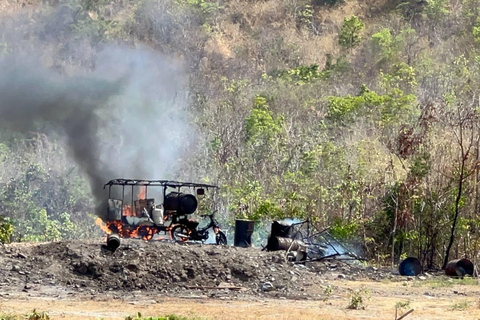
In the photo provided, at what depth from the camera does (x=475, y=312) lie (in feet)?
51.9

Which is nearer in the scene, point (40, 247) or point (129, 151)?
point (40, 247)

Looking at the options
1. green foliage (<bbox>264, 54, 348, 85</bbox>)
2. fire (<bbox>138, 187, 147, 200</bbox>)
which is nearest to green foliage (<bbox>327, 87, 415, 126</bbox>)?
green foliage (<bbox>264, 54, 348, 85</bbox>)

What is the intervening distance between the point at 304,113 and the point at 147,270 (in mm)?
29395

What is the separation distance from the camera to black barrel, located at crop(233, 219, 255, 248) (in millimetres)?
24406

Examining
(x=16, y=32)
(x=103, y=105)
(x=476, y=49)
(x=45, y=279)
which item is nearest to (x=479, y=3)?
(x=476, y=49)

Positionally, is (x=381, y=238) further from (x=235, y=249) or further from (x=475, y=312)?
(x=475, y=312)

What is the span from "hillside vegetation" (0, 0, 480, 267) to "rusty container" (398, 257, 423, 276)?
194cm

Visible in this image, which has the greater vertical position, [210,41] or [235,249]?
[210,41]

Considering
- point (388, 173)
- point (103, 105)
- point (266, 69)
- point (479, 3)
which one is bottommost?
point (388, 173)

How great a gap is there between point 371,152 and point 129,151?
8.82 meters

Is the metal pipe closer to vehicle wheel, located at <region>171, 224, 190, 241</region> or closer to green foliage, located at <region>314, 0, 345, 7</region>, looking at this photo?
vehicle wheel, located at <region>171, 224, 190, 241</region>

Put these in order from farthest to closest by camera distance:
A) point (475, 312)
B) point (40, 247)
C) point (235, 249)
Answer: point (235, 249)
point (40, 247)
point (475, 312)

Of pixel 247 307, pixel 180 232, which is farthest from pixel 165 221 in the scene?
pixel 247 307

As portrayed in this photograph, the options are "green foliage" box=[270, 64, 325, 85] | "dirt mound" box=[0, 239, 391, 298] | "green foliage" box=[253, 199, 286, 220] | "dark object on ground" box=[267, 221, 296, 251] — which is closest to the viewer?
"dirt mound" box=[0, 239, 391, 298]
